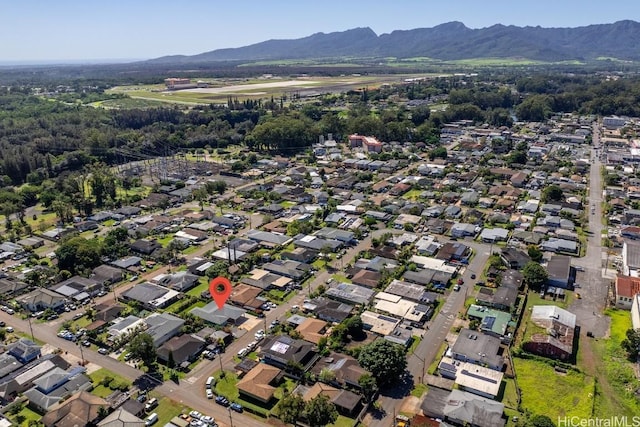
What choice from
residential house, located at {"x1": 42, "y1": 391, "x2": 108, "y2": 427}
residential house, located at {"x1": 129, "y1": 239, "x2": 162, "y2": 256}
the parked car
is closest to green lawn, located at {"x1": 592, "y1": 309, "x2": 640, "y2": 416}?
the parked car

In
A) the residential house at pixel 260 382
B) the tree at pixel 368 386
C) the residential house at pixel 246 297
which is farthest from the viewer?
the residential house at pixel 246 297

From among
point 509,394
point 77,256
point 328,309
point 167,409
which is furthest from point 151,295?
point 509,394

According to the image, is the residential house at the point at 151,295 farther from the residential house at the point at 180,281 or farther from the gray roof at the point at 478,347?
the gray roof at the point at 478,347

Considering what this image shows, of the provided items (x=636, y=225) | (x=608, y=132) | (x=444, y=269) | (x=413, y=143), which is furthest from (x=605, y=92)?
(x=444, y=269)

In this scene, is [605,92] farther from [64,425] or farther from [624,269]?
[64,425]

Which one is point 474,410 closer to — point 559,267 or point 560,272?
point 560,272

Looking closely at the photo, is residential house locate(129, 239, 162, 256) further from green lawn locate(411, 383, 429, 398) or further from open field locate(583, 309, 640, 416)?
open field locate(583, 309, 640, 416)

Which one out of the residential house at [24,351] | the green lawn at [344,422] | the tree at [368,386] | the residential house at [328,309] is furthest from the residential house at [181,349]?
the tree at [368,386]
